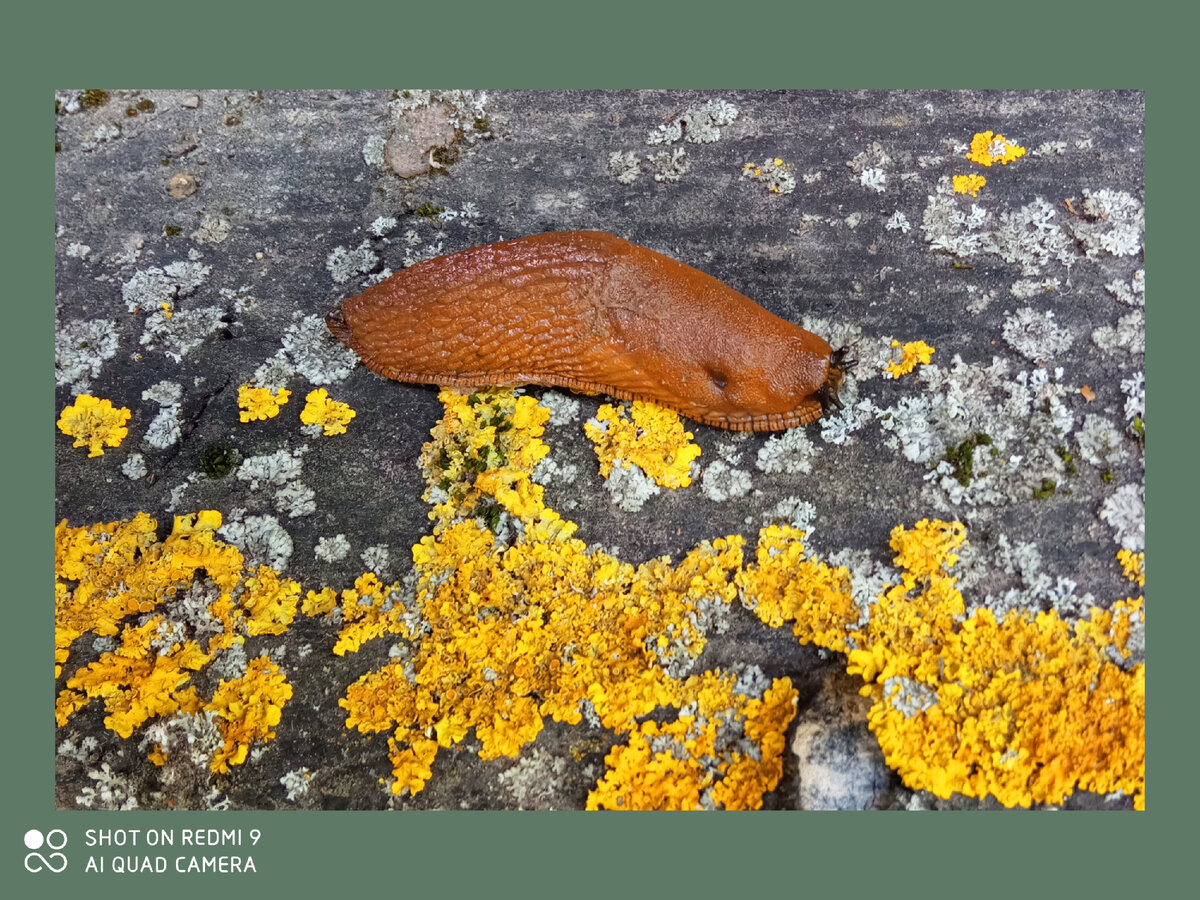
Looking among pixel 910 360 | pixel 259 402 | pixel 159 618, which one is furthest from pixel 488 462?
pixel 910 360

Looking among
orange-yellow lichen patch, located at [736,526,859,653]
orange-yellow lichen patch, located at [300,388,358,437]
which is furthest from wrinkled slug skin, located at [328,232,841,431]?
orange-yellow lichen patch, located at [736,526,859,653]

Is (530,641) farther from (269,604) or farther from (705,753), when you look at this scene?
(269,604)

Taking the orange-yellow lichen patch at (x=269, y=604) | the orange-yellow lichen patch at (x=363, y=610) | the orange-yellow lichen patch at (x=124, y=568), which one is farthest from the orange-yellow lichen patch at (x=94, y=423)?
the orange-yellow lichen patch at (x=363, y=610)

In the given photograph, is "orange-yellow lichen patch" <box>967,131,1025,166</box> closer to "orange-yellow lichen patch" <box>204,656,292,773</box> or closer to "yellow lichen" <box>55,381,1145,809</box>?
"yellow lichen" <box>55,381,1145,809</box>

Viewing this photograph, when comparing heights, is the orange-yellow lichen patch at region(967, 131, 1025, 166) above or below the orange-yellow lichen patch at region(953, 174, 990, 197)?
above

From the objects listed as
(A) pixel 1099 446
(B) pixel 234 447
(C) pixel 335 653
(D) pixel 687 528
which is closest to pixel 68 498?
(B) pixel 234 447

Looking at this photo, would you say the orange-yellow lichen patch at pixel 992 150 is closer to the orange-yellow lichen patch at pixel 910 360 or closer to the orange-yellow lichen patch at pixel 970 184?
the orange-yellow lichen patch at pixel 970 184

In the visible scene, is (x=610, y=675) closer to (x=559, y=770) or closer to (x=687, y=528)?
(x=559, y=770)
